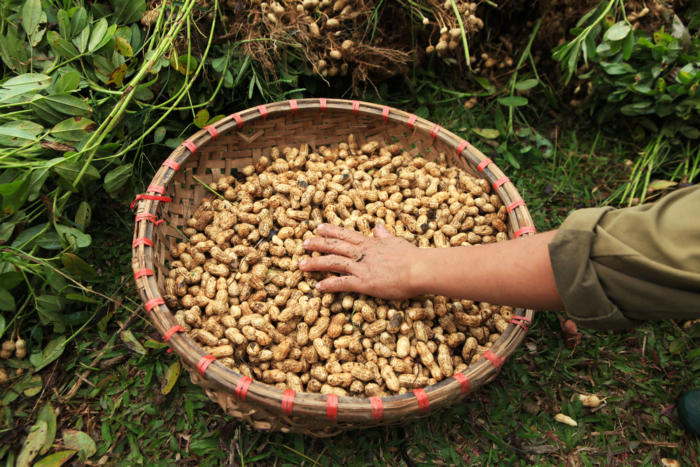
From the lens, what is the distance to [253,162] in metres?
2.15

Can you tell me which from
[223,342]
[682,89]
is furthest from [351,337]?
[682,89]

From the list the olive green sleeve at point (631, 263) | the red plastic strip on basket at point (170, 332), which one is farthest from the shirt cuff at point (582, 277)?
the red plastic strip on basket at point (170, 332)

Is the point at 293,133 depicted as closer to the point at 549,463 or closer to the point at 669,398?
the point at 549,463

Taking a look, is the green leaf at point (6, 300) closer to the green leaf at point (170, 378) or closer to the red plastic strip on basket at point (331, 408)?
the green leaf at point (170, 378)

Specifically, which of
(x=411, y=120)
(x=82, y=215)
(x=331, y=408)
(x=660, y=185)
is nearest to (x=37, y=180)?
(x=82, y=215)

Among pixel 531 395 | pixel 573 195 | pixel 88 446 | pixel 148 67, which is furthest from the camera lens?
pixel 573 195

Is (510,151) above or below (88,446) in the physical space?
above

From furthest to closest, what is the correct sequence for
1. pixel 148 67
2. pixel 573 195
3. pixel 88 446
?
pixel 573 195
pixel 148 67
pixel 88 446

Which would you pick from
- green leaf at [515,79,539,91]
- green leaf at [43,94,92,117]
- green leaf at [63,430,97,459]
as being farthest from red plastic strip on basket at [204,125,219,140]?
green leaf at [515,79,539,91]

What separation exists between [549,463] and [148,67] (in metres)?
2.18

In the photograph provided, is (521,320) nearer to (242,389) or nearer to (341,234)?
(341,234)

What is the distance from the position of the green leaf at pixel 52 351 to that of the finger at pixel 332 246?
105cm

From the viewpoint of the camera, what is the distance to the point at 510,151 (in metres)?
2.47

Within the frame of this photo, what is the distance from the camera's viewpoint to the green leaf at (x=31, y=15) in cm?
170
